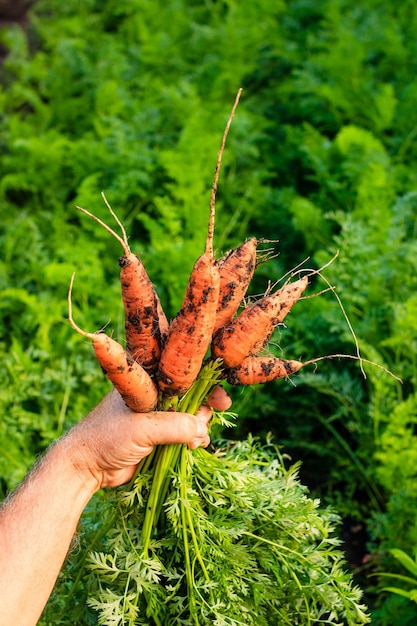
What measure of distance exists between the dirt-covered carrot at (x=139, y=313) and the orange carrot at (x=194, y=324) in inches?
3.8

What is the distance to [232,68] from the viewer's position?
6.42 metres

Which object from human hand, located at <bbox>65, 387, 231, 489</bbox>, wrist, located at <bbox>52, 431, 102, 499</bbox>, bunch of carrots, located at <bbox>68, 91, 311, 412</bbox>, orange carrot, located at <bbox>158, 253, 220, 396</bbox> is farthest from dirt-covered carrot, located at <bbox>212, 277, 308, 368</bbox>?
wrist, located at <bbox>52, 431, 102, 499</bbox>

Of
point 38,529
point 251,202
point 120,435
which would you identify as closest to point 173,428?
point 120,435

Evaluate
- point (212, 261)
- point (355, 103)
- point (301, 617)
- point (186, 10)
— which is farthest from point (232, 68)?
point (301, 617)

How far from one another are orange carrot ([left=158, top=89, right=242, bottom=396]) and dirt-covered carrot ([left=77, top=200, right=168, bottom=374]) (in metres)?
0.10

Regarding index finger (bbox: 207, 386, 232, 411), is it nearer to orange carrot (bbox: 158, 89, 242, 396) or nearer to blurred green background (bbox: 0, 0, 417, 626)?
orange carrot (bbox: 158, 89, 242, 396)

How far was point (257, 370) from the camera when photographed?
2395 mm

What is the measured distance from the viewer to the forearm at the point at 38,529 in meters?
2.09

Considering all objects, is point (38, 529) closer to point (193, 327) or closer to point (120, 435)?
point (120, 435)

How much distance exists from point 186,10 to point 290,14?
3.88 feet

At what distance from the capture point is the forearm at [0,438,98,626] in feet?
6.86

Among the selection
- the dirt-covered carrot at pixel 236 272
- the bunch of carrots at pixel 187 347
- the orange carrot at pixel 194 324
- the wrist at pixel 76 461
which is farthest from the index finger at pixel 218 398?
the wrist at pixel 76 461

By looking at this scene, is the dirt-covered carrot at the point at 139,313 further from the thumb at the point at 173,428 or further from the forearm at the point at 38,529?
the forearm at the point at 38,529

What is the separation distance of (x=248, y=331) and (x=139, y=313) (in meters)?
0.34
